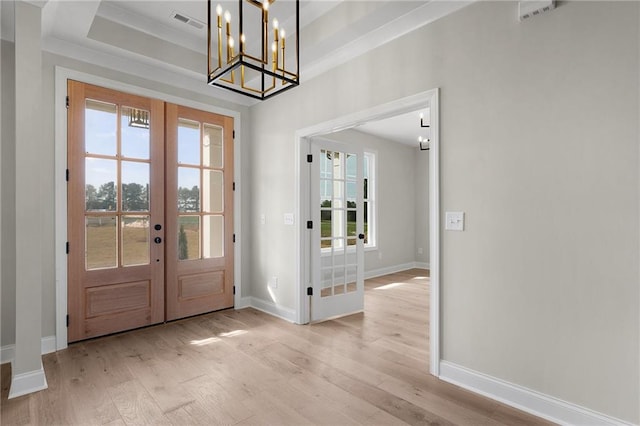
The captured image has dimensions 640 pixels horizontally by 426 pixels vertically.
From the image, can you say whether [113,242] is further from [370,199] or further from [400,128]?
[400,128]

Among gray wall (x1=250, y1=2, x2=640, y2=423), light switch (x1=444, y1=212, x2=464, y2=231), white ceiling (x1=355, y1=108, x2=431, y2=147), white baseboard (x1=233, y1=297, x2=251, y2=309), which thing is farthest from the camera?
white ceiling (x1=355, y1=108, x2=431, y2=147)

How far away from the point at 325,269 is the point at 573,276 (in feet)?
8.18

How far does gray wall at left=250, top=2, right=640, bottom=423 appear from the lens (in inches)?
69.8

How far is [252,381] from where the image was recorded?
8.05 ft

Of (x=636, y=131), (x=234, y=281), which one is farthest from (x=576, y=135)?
(x=234, y=281)

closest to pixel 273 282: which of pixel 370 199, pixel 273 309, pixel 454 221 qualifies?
pixel 273 309

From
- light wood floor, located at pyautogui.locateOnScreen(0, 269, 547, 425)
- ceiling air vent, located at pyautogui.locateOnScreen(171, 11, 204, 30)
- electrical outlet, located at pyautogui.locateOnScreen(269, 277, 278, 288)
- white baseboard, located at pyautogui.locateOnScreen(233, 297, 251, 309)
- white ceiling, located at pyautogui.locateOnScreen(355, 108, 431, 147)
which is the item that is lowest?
light wood floor, located at pyautogui.locateOnScreen(0, 269, 547, 425)

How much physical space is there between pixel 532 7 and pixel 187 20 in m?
2.95

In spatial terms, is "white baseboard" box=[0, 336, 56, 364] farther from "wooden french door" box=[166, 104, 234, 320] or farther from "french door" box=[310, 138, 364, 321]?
"french door" box=[310, 138, 364, 321]

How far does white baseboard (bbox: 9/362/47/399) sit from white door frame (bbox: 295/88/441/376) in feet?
7.39

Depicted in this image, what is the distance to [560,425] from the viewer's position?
6.30ft

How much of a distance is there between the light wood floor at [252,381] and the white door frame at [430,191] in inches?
13.5

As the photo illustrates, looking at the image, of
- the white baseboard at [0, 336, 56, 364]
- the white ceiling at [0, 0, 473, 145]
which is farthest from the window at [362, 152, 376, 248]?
the white baseboard at [0, 336, 56, 364]

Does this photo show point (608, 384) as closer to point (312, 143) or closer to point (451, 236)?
point (451, 236)
